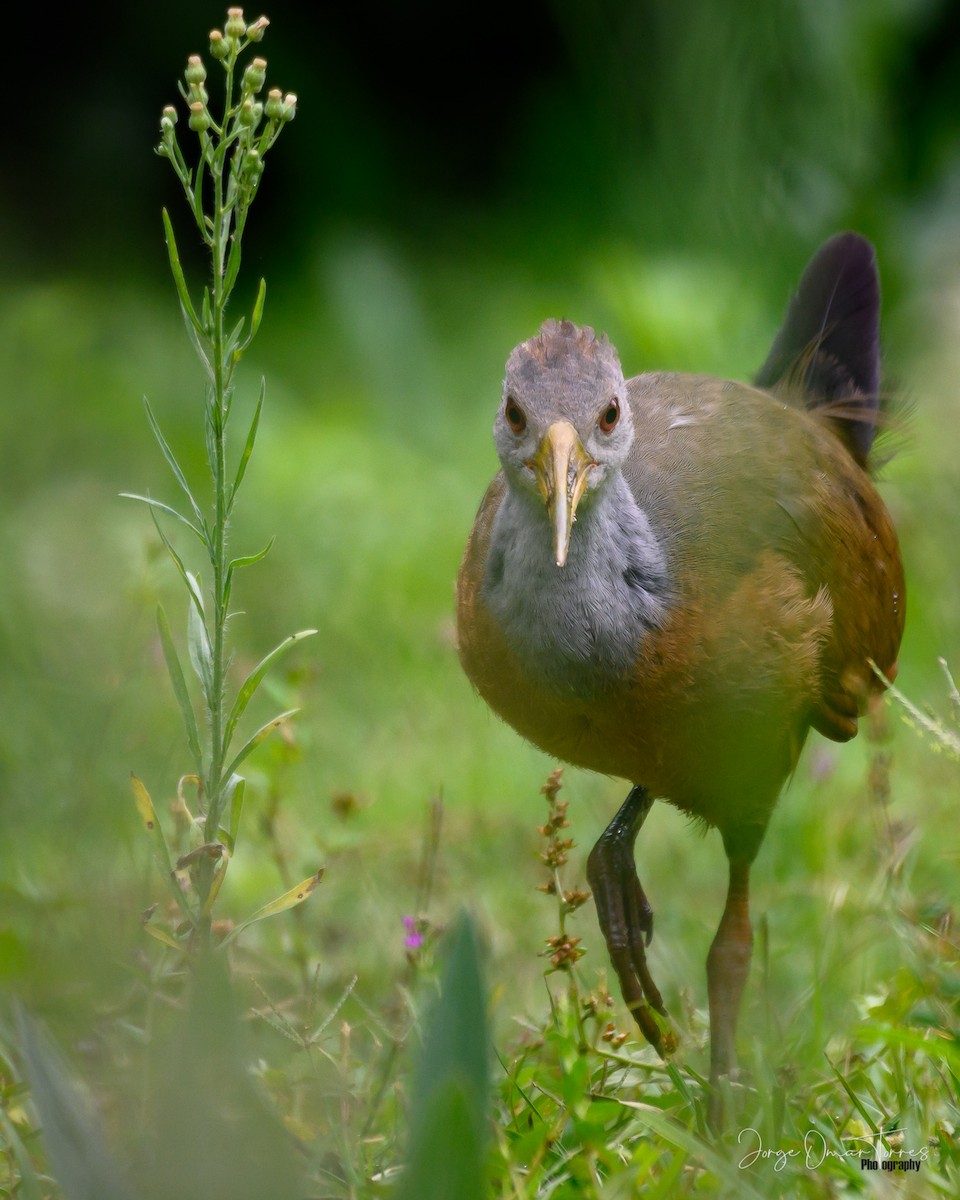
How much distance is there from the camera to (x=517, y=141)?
8297mm

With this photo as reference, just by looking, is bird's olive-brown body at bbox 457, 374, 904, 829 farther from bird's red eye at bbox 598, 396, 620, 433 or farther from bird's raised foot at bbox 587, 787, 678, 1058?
bird's raised foot at bbox 587, 787, 678, 1058

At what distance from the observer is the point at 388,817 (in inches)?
180

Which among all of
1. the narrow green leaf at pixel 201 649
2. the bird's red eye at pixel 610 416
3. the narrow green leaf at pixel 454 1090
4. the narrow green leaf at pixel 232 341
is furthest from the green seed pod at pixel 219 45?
the narrow green leaf at pixel 454 1090

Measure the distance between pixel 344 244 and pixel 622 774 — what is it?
579 centimetres

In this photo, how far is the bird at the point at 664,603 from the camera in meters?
2.79

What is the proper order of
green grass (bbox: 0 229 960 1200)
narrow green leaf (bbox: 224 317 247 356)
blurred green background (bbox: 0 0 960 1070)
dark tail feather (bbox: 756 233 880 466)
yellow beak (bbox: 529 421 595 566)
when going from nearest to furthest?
narrow green leaf (bbox: 224 317 247 356), green grass (bbox: 0 229 960 1200), yellow beak (bbox: 529 421 595 566), blurred green background (bbox: 0 0 960 1070), dark tail feather (bbox: 756 233 880 466)

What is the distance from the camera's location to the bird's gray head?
2703 millimetres

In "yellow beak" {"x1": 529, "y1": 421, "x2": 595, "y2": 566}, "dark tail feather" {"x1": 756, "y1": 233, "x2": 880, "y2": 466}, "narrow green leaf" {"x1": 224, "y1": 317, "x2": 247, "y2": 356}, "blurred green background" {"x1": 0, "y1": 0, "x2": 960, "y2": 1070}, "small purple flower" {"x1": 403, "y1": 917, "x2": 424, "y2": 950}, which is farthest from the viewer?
"dark tail feather" {"x1": 756, "y1": 233, "x2": 880, "y2": 466}

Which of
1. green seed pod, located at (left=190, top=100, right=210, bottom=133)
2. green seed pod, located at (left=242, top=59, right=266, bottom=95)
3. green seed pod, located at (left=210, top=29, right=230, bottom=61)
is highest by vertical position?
green seed pod, located at (left=210, top=29, right=230, bottom=61)

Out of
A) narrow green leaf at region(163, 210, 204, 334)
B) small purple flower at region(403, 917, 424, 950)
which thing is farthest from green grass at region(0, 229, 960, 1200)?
narrow green leaf at region(163, 210, 204, 334)

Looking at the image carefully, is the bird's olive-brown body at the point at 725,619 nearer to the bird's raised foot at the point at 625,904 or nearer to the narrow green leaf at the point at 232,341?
the bird's raised foot at the point at 625,904

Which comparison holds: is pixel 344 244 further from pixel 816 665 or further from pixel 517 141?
pixel 816 665

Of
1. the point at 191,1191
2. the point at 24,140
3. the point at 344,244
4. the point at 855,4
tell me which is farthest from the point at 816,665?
the point at 24,140

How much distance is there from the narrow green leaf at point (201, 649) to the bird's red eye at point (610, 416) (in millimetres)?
947
